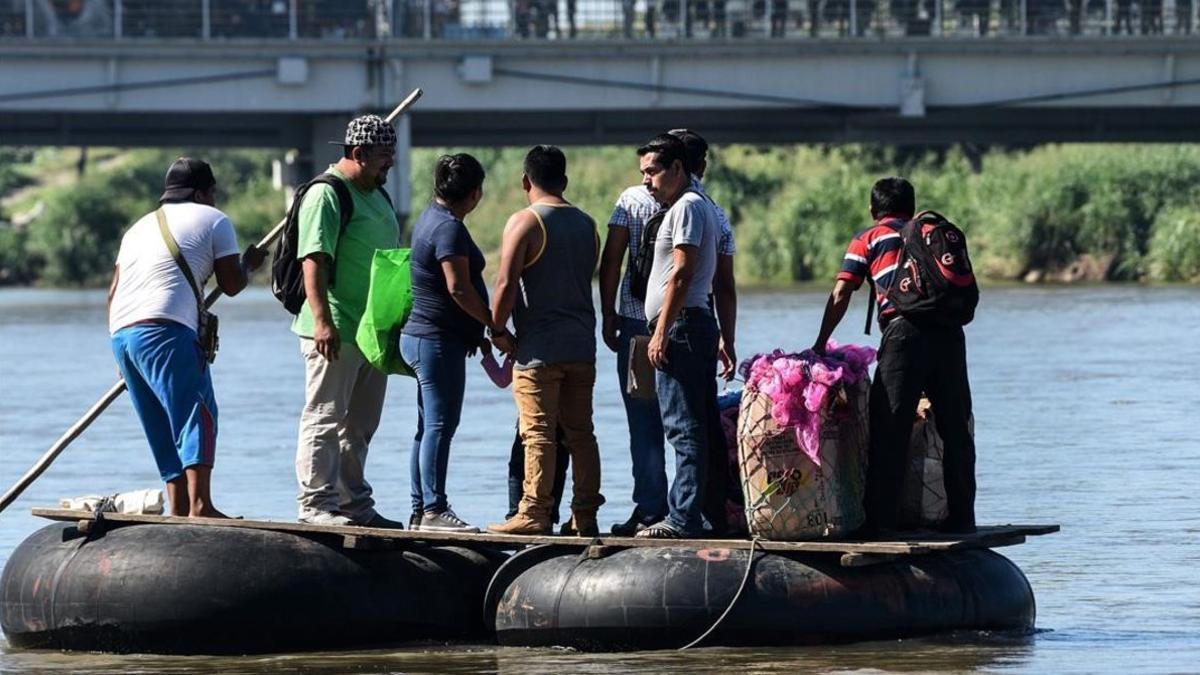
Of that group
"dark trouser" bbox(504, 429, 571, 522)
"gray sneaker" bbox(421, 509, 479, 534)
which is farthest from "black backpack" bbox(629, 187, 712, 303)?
"gray sneaker" bbox(421, 509, 479, 534)

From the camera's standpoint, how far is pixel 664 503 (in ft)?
38.8

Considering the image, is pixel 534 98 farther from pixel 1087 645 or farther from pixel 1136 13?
pixel 1087 645

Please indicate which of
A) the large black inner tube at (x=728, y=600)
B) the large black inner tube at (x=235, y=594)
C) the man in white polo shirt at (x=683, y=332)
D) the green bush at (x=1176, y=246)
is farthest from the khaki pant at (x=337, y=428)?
the green bush at (x=1176, y=246)

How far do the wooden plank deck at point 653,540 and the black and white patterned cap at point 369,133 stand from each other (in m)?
1.68

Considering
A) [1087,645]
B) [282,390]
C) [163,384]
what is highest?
[163,384]

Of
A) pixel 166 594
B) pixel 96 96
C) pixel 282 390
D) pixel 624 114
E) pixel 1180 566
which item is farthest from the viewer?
pixel 624 114

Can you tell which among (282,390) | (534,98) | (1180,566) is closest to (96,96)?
(534,98)

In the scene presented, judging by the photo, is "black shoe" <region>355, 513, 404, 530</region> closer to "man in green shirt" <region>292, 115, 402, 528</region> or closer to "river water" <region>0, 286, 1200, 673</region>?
"man in green shirt" <region>292, 115, 402, 528</region>

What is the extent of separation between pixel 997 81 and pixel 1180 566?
3530cm

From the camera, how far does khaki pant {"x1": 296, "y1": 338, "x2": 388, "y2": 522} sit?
38.9 ft

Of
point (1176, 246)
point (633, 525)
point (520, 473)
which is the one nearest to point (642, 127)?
point (1176, 246)

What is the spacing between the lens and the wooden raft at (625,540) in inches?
435

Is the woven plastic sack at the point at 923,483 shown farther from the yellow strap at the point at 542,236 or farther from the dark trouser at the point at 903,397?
the yellow strap at the point at 542,236

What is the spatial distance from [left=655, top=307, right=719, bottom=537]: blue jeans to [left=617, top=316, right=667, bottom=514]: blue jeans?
179 millimetres
